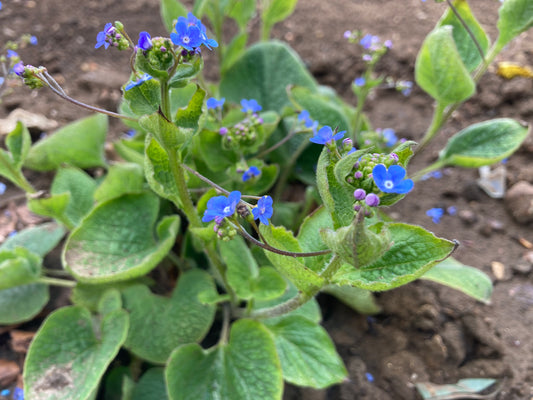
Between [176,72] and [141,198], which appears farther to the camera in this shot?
[141,198]

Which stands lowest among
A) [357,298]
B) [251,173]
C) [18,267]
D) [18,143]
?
[357,298]

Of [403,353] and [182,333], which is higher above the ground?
[182,333]

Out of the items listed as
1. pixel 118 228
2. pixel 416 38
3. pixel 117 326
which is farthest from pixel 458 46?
pixel 117 326

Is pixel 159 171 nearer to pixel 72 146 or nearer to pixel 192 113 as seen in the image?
pixel 192 113

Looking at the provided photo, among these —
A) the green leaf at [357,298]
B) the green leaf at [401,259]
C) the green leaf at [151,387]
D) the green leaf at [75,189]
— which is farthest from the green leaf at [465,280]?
the green leaf at [75,189]

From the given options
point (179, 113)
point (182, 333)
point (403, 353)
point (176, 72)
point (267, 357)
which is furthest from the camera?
point (403, 353)

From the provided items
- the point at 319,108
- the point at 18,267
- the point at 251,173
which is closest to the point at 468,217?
the point at 319,108

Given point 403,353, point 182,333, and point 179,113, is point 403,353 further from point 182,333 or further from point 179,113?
point 179,113
